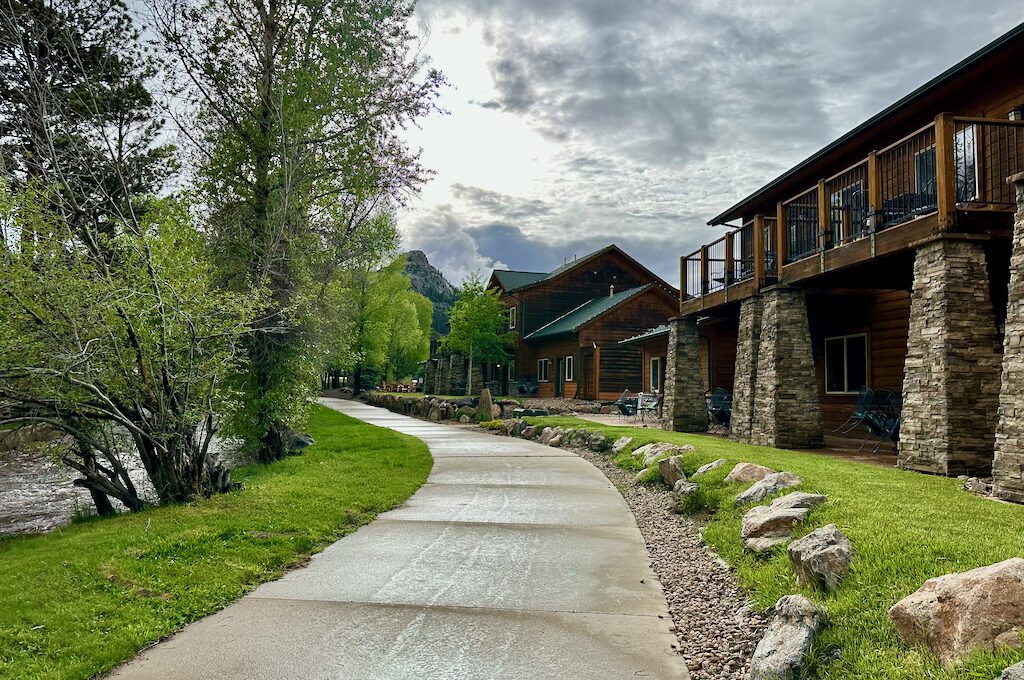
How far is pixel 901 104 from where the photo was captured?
12344mm

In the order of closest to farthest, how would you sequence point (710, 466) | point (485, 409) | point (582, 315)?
point (710, 466) < point (485, 409) < point (582, 315)

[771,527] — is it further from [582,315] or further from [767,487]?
[582,315]

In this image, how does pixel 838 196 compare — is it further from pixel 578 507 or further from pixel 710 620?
pixel 710 620

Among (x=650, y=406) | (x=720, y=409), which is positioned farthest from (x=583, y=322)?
(x=720, y=409)

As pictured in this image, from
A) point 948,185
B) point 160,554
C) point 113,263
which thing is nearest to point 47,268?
point 113,263

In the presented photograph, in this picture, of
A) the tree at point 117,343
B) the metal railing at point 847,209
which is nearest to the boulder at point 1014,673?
the tree at point 117,343

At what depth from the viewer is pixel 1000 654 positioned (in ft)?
9.78

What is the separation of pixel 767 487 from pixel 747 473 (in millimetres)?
924

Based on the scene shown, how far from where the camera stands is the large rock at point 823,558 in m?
4.44

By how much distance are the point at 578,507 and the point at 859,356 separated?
32.5 ft

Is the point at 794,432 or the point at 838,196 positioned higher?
the point at 838,196

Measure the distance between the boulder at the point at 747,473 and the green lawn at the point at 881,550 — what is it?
164 mm

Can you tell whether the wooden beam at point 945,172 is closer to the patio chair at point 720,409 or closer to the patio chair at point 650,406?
the patio chair at point 720,409

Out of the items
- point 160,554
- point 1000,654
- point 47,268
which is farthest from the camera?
point 47,268
